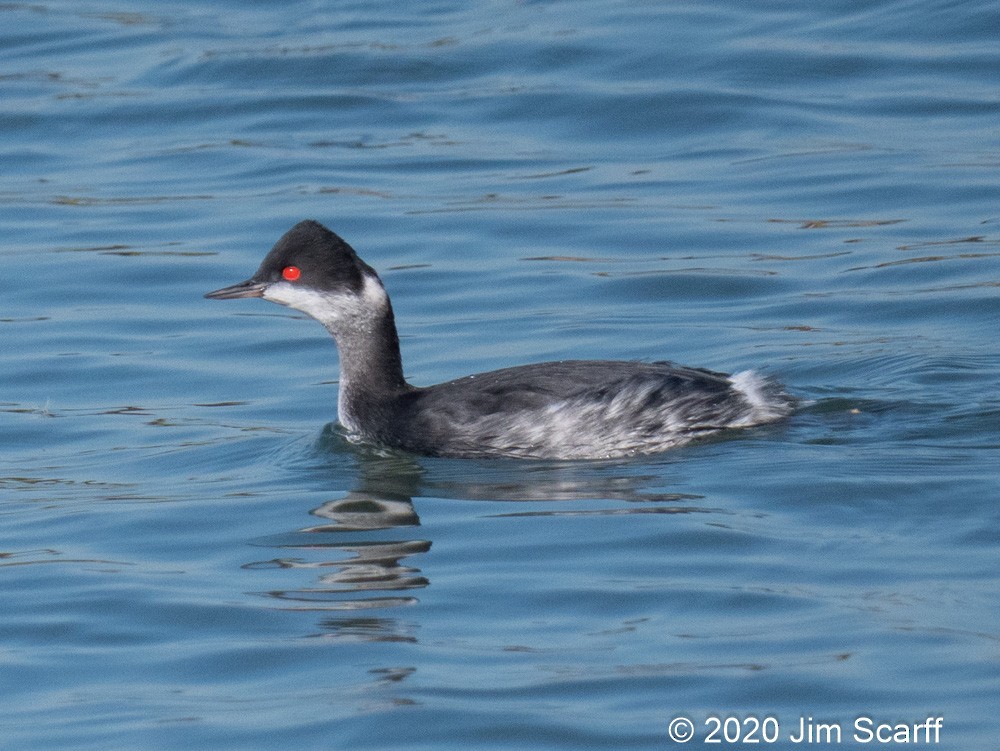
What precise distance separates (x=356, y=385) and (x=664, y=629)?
3.07 m

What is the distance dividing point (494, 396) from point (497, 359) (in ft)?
6.21

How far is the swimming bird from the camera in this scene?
27.7ft

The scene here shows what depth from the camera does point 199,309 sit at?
11.8 meters

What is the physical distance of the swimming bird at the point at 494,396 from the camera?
8.44m

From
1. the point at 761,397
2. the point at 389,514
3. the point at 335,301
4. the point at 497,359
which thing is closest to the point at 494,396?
the point at 389,514

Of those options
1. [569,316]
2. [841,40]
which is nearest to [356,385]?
[569,316]

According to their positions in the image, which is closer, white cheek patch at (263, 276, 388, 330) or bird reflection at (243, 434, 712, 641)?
bird reflection at (243, 434, 712, 641)

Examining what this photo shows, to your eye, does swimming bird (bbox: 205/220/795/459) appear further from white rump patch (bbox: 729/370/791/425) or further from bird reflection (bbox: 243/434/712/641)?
bird reflection (bbox: 243/434/712/641)

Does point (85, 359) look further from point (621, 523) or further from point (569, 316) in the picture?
point (621, 523)

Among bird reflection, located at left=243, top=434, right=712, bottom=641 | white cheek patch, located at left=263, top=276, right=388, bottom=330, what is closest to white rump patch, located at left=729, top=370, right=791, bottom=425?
bird reflection, located at left=243, top=434, right=712, bottom=641

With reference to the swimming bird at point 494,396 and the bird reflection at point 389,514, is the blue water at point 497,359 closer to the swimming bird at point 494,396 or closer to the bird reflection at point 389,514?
the bird reflection at point 389,514

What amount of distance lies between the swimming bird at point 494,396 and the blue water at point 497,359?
0.14 metres

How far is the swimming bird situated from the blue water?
140 mm

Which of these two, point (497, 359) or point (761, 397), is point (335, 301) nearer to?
point (497, 359)
